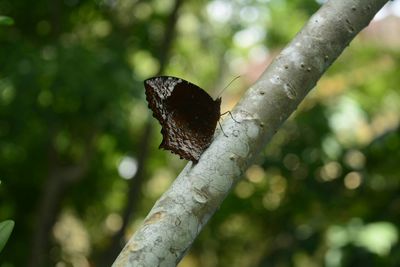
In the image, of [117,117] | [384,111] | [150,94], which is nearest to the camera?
[150,94]

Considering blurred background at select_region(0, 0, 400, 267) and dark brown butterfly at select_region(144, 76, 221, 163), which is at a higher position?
blurred background at select_region(0, 0, 400, 267)

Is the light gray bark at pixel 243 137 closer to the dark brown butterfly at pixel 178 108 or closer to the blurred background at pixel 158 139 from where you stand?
the dark brown butterfly at pixel 178 108

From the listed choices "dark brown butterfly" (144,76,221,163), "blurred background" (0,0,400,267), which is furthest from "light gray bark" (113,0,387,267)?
"blurred background" (0,0,400,267)

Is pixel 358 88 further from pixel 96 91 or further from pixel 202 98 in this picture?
pixel 202 98

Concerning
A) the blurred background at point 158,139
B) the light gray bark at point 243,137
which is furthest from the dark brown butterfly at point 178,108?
the blurred background at point 158,139

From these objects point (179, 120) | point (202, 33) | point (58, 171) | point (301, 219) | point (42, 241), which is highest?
point (202, 33)

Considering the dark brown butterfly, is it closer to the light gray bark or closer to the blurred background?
the light gray bark

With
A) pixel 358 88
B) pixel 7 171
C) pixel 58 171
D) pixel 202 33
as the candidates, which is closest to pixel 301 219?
pixel 358 88
